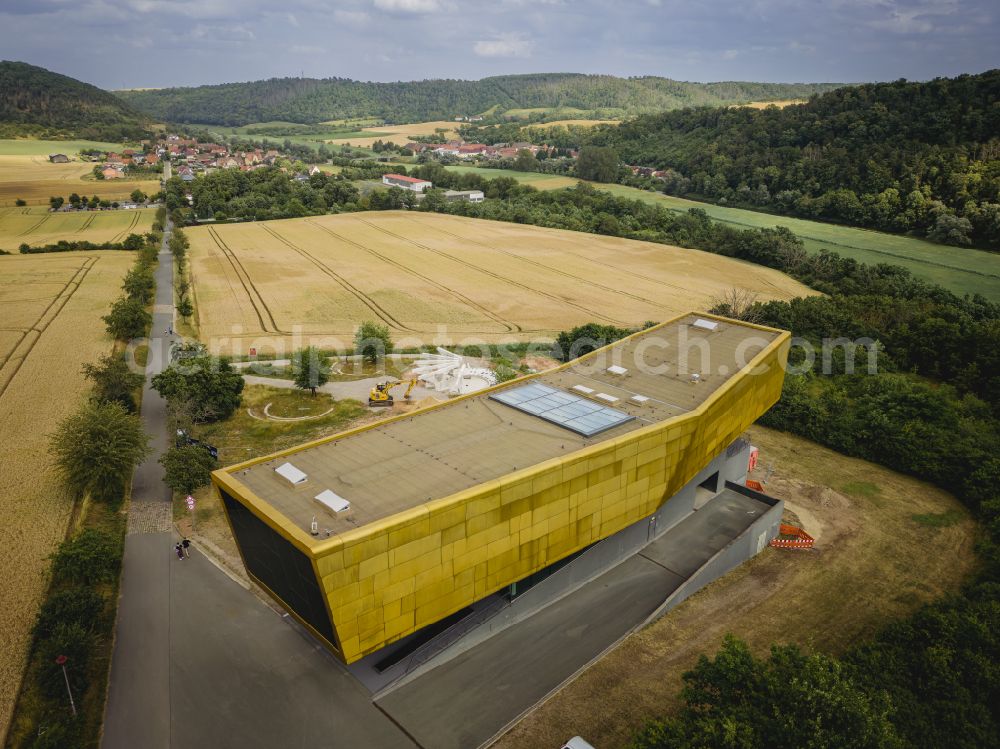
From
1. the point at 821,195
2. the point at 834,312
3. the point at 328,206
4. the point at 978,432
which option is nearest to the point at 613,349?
the point at 978,432

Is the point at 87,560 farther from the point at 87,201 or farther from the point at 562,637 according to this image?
the point at 87,201

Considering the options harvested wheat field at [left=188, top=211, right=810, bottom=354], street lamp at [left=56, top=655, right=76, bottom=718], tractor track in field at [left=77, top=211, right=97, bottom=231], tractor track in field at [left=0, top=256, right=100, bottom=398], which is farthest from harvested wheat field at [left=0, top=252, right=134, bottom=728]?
tractor track in field at [left=77, top=211, right=97, bottom=231]

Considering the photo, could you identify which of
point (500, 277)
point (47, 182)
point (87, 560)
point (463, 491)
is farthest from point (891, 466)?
point (47, 182)

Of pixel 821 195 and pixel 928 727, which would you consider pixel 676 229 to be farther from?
pixel 928 727

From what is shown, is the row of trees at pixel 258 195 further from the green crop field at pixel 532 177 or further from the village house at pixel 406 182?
the green crop field at pixel 532 177

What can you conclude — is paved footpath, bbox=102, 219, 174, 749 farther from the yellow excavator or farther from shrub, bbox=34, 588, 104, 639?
the yellow excavator

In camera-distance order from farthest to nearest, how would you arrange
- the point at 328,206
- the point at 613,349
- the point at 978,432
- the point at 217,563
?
1. the point at 328,206
2. the point at 978,432
3. the point at 613,349
4. the point at 217,563

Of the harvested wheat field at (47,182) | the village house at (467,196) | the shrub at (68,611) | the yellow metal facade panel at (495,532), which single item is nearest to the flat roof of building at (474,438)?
the yellow metal facade panel at (495,532)
